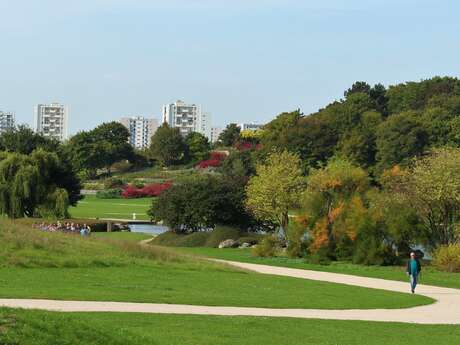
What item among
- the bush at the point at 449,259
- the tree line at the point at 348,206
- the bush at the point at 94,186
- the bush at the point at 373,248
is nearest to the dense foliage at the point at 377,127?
A: the bush at the point at 94,186

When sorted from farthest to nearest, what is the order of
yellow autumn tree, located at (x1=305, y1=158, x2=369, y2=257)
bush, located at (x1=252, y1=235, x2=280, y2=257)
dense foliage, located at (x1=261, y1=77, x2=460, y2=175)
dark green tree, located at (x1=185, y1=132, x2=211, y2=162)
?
dark green tree, located at (x1=185, y1=132, x2=211, y2=162) < dense foliage, located at (x1=261, y1=77, x2=460, y2=175) < bush, located at (x1=252, y1=235, x2=280, y2=257) < yellow autumn tree, located at (x1=305, y1=158, x2=369, y2=257)

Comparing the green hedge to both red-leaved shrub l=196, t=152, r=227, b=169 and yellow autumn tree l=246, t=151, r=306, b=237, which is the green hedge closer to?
yellow autumn tree l=246, t=151, r=306, b=237

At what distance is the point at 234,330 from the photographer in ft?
56.6

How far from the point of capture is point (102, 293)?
23.1 meters

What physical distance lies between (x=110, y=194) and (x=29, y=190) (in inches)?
2144

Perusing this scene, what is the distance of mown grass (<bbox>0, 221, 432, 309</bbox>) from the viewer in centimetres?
2333

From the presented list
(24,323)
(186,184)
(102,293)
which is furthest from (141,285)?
(186,184)

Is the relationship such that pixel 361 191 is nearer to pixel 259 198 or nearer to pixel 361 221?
pixel 361 221

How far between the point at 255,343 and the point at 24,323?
5.79 metres

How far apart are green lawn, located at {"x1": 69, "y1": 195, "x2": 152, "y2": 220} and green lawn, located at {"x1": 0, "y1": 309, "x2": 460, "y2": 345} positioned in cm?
5944

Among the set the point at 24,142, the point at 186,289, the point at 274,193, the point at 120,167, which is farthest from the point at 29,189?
the point at 120,167

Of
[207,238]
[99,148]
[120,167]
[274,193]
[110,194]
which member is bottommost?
[207,238]

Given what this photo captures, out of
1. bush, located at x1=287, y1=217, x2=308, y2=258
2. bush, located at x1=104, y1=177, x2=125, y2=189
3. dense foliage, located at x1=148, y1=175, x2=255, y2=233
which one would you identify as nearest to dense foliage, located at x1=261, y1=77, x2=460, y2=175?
bush, located at x1=104, y1=177, x2=125, y2=189

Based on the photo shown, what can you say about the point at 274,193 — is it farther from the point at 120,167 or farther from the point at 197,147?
the point at 120,167
